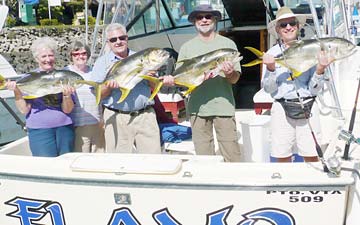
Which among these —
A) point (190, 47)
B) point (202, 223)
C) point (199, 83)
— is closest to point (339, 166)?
point (202, 223)

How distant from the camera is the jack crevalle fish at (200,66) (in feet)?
10.8

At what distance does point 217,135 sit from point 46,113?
1.25 meters

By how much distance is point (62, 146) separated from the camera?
145 inches

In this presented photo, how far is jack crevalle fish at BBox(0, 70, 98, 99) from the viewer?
3385mm

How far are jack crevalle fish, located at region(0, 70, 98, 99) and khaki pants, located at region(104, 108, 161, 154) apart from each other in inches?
14.9

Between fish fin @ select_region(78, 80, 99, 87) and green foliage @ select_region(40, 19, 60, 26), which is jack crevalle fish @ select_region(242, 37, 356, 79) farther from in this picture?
green foliage @ select_region(40, 19, 60, 26)

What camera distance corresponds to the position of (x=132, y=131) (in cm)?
365

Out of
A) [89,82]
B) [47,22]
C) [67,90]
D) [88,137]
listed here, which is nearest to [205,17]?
[89,82]

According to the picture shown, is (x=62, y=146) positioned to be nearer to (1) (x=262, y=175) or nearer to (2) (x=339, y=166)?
(1) (x=262, y=175)

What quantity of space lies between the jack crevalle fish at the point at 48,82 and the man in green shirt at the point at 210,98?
0.76 metres

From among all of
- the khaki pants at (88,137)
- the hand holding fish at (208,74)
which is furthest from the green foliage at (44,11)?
the hand holding fish at (208,74)

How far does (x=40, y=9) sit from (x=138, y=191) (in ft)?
119

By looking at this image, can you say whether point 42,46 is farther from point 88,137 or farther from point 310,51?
point 310,51

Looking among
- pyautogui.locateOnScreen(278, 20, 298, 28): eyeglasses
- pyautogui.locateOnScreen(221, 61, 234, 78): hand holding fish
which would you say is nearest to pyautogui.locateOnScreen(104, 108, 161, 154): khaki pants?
pyautogui.locateOnScreen(221, 61, 234, 78): hand holding fish
